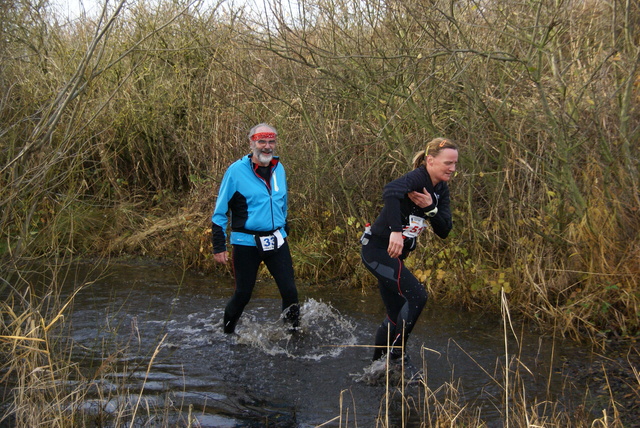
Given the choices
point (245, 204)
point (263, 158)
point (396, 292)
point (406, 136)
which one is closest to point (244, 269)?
point (245, 204)

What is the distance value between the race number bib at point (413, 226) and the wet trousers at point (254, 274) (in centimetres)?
141

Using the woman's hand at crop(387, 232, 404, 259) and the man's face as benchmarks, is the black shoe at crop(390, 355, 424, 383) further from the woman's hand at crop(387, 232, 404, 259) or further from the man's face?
the man's face

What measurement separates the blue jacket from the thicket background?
116cm

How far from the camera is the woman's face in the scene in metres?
5.44

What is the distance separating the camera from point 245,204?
253 inches

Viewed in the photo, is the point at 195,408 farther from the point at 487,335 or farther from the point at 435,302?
the point at 435,302

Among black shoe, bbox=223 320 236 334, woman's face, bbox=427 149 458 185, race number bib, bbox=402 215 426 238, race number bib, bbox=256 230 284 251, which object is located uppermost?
woman's face, bbox=427 149 458 185

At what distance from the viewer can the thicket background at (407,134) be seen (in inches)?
235

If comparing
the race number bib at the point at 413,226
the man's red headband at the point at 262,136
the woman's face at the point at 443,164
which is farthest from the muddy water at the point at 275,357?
the man's red headband at the point at 262,136

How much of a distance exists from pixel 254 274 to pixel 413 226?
1.73 metres

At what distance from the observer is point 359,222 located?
30.7 feet

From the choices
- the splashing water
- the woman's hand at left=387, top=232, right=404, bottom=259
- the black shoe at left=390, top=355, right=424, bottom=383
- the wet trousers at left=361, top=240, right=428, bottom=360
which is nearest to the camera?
the woman's hand at left=387, top=232, right=404, bottom=259

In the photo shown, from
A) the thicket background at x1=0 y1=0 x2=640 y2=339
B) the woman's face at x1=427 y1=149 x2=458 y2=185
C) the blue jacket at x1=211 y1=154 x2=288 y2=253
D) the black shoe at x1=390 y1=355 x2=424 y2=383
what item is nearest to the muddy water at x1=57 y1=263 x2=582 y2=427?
the black shoe at x1=390 y1=355 x2=424 y2=383

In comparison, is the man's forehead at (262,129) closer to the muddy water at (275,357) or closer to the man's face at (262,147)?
the man's face at (262,147)
